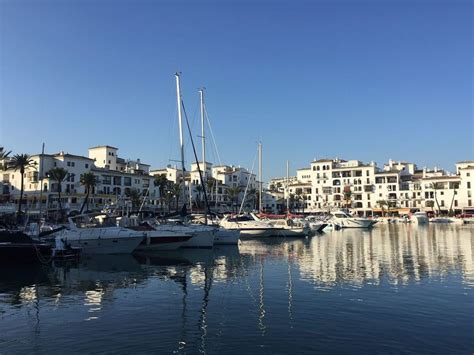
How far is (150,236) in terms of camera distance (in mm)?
43250

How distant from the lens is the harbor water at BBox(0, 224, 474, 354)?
14844 millimetres

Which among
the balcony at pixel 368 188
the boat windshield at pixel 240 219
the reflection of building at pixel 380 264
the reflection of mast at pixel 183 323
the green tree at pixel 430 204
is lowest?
the reflection of mast at pixel 183 323

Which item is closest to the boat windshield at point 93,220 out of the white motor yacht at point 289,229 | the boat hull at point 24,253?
the boat hull at point 24,253

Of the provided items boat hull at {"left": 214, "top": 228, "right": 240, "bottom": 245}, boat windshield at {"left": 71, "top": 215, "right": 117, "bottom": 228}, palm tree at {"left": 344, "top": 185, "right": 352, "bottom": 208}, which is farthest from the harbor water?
palm tree at {"left": 344, "top": 185, "right": 352, "bottom": 208}

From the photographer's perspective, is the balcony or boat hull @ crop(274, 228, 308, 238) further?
the balcony

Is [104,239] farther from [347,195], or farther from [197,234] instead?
[347,195]

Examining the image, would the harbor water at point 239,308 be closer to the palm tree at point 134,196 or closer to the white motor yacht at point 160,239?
the white motor yacht at point 160,239

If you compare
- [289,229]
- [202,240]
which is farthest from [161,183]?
[202,240]

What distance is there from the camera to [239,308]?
19812 mm

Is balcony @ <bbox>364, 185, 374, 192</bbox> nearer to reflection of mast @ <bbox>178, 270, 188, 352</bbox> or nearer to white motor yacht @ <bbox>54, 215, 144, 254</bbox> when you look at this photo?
white motor yacht @ <bbox>54, 215, 144, 254</bbox>

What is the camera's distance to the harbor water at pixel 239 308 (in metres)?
14.8

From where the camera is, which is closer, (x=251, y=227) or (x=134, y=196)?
(x=251, y=227)

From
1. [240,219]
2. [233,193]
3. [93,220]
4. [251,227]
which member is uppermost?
[233,193]

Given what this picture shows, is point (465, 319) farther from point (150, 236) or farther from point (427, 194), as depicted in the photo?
point (427, 194)
